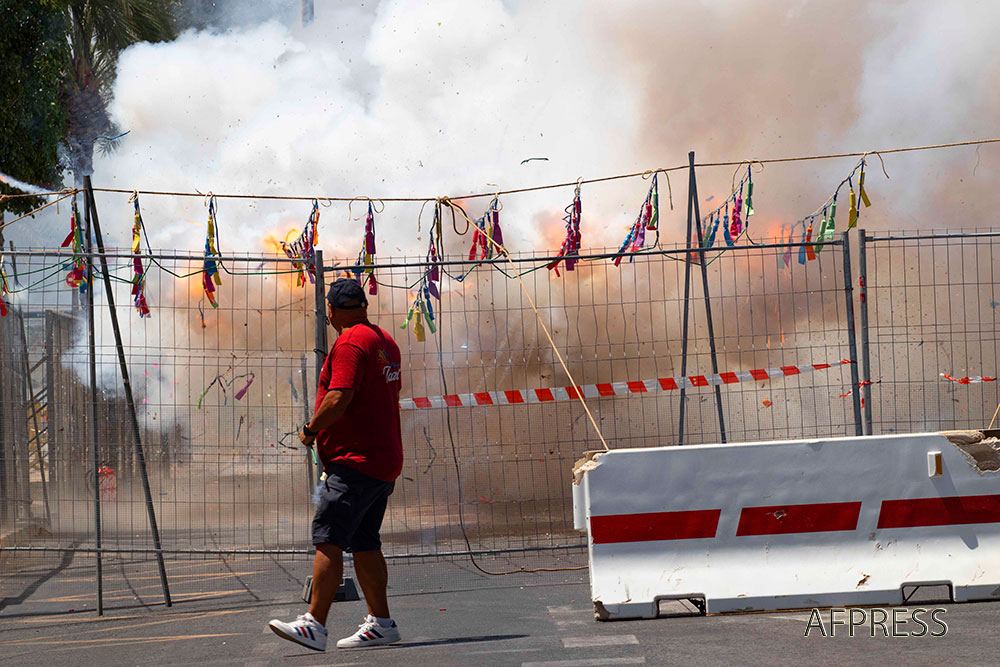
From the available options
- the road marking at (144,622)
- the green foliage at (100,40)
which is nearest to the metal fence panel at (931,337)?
the road marking at (144,622)

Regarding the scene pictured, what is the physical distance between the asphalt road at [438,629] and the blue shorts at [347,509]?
1.67 feet

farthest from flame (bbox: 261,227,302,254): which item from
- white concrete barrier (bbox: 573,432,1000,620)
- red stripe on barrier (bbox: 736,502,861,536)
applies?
red stripe on barrier (bbox: 736,502,861,536)

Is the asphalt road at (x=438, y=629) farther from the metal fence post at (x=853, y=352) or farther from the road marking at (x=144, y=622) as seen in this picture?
the metal fence post at (x=853, y=352)

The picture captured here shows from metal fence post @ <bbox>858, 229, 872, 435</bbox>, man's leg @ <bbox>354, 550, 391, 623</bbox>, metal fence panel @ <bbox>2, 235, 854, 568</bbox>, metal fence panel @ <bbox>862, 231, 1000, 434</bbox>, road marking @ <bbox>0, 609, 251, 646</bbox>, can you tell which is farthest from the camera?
metal fence panel @ <bbox>862, 231, 1000, 434</bbox>

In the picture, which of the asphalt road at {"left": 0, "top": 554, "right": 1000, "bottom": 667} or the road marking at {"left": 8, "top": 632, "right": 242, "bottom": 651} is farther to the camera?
the road marking at {"left": 8, "top": 632, "right": 242, "bottom": 651}

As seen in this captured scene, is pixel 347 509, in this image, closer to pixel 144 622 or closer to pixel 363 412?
pixel 363 412

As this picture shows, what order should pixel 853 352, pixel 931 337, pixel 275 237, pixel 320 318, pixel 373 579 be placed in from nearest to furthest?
1. pixel 373 579
2. pixel 320 318
3. pixel 853 352
4. pixel 931 337
5. pixel 275 237

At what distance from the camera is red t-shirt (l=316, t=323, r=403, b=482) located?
4.89 m

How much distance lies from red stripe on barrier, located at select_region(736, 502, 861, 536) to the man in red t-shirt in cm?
161

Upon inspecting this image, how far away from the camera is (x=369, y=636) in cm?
491

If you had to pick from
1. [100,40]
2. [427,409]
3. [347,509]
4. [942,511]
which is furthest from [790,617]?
[100,40]

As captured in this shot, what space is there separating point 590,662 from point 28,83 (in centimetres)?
980

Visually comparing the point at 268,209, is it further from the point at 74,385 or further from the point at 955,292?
the point at 955,292

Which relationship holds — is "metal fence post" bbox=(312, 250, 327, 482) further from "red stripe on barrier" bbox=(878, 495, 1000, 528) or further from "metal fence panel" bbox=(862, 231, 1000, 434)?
"metal fence panel" bbox=(862, 231, 1000, 434)
